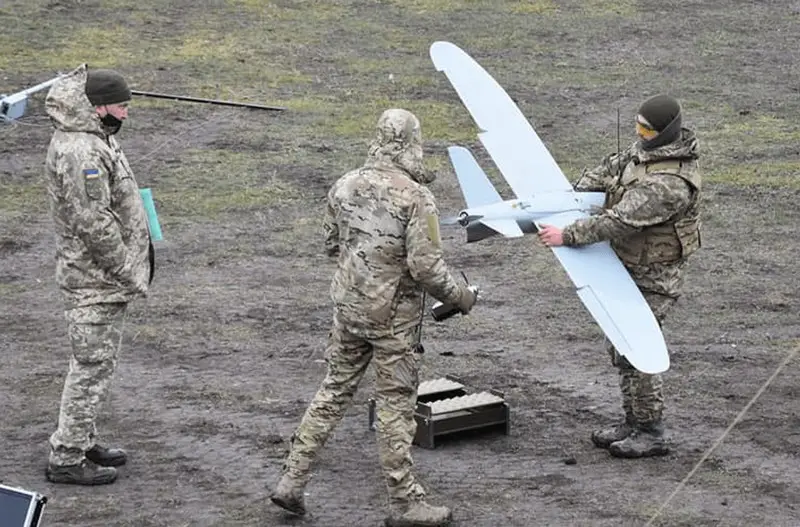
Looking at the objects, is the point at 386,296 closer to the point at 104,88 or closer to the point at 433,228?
the point at 433,228

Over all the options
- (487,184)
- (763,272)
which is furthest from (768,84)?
(487,184)

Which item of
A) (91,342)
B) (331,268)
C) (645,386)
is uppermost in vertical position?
(91,342)

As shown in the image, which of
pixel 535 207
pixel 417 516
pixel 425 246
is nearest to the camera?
pixel 425 246

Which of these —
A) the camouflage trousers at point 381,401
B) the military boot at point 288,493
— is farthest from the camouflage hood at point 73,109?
the military boot at point 288,493

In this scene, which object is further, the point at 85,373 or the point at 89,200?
the point at 85,373

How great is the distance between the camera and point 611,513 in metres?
7.55

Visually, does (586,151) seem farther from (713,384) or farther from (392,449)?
(392,449)

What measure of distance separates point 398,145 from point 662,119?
1.63m

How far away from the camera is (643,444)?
823cm

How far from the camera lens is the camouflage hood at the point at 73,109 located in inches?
293

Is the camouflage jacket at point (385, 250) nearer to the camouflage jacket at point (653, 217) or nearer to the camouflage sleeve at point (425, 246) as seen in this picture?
the camouflage sleeve at point (425, 246)

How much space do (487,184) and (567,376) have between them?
1.56m

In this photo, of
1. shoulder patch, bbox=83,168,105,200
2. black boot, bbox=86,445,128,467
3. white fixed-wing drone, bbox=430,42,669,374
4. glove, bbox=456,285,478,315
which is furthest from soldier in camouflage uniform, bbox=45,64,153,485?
white fixed-wing drone, bbox=430,42,669,374

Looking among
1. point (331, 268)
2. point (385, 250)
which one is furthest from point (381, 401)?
point (331, 268)
